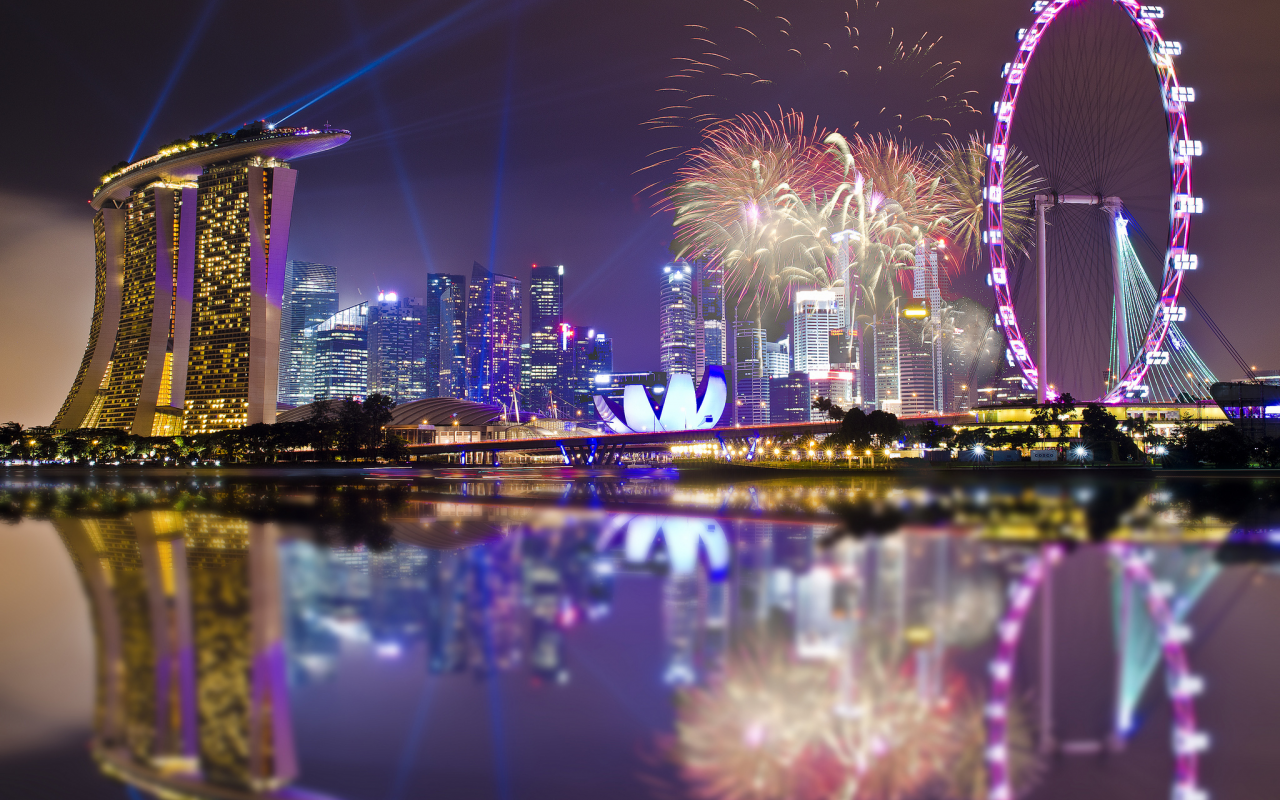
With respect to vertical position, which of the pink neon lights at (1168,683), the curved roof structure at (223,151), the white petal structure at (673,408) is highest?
the curved roof structure at (223,151)

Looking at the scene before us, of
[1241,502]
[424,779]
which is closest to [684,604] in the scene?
[424,779]

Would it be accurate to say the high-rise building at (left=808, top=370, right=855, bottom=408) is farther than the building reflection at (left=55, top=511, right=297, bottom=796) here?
Yes

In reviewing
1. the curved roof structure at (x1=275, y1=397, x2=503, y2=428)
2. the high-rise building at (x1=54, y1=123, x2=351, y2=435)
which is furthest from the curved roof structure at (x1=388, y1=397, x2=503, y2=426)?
the high-rise building at (x1=54, y1=123, x2=351, y2=435)

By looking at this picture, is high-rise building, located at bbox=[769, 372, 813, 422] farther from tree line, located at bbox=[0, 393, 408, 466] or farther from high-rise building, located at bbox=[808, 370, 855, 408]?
tree line, located at bbox=[0, 393, 408, 466]

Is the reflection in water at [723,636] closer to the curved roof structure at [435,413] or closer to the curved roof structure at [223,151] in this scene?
the curved roof structure at [223,151]

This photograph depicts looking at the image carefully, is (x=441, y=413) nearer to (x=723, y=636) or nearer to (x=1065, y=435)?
(x=1065, y=435)

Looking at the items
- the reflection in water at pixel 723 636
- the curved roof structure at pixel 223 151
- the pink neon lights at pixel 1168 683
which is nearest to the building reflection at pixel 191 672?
the reflection in water at pixel 723 636
